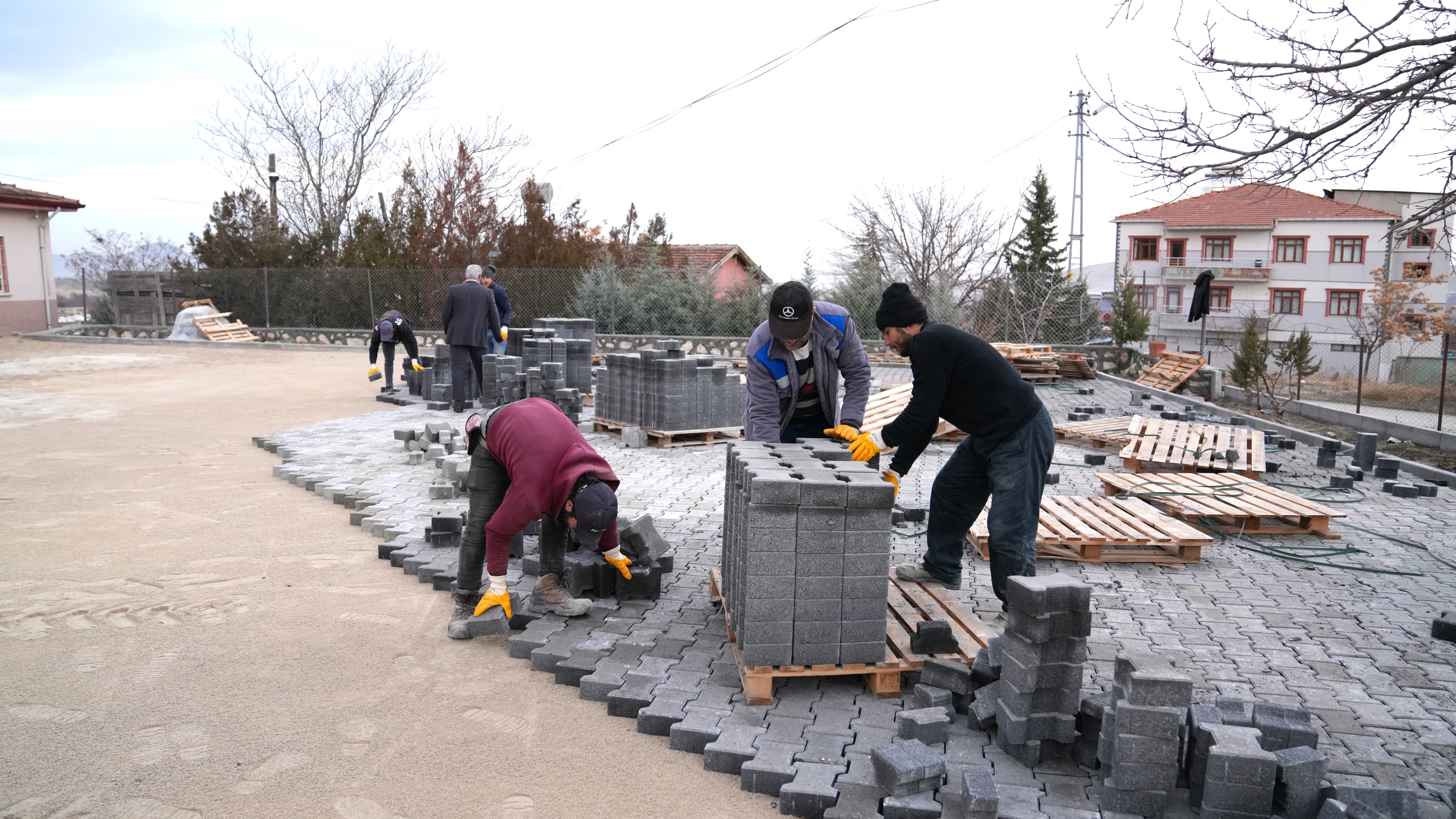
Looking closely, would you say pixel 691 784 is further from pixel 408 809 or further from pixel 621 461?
pixel 621 461

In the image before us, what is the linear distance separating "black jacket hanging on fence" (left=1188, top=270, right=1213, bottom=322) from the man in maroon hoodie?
17.7 m

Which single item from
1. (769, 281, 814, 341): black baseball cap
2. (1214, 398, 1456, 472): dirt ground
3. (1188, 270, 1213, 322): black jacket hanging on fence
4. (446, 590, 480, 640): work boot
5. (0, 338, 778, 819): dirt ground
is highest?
(1188, 270, 1213, 322): black jacket hanging on fence

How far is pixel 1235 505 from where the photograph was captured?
8.10 m

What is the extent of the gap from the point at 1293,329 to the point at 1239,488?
4435cm

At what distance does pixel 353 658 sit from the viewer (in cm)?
539

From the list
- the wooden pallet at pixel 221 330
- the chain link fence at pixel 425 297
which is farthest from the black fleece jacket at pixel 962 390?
the wooden pallet at pixel 221 330

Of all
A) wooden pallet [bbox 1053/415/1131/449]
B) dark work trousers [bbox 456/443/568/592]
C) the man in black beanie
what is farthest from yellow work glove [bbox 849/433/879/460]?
wooden pallet [bbox 1053/415/1131/449]

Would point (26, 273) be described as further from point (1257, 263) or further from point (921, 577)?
point (1257, 263)

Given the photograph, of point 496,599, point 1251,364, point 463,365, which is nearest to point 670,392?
point 463,365

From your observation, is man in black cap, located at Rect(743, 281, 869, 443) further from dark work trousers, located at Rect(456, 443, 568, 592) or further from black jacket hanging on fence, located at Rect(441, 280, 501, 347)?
black jacket hanging on fence, located at Rect(441, 280, 501, 347)

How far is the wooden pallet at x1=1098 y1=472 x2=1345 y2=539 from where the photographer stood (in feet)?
26.2

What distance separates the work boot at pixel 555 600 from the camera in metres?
5.75

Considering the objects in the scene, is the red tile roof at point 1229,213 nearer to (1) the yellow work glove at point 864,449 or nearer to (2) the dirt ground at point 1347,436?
(2) the dirt ground at point 1347,436

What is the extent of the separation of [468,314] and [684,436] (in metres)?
4.02
